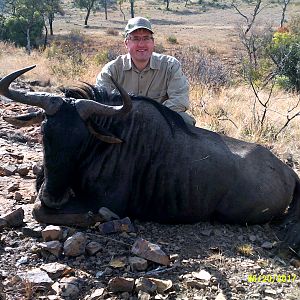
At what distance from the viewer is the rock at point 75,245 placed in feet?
12.0

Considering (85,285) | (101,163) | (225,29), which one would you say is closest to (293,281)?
(85,285)

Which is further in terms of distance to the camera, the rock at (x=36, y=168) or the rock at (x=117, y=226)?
the rock at (x=36, y=168)

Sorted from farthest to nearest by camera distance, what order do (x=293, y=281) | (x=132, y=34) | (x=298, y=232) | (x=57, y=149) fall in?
(x=132, y=34)
(x=298, y=232)
(x=57, y=149)
(x=293, y=281)

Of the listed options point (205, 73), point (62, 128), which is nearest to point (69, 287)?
point (62, 128)

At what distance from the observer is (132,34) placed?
533 centimetres

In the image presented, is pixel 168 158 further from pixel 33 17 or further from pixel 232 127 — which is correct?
pixel 33 17

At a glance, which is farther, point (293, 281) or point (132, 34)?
point (132, 34)

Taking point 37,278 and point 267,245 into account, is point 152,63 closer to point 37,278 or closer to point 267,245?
point 267,245

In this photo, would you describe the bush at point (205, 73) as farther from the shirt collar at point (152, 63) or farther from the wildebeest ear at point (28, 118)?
the wildebeest ear at point (28, 118)

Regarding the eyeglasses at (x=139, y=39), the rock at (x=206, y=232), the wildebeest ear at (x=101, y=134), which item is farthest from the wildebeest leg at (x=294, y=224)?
the eyeglasses at (x=139, y=39)

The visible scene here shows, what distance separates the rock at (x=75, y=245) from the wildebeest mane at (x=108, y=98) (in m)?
1.20

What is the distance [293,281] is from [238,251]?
500mm

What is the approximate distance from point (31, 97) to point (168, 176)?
1.30m
